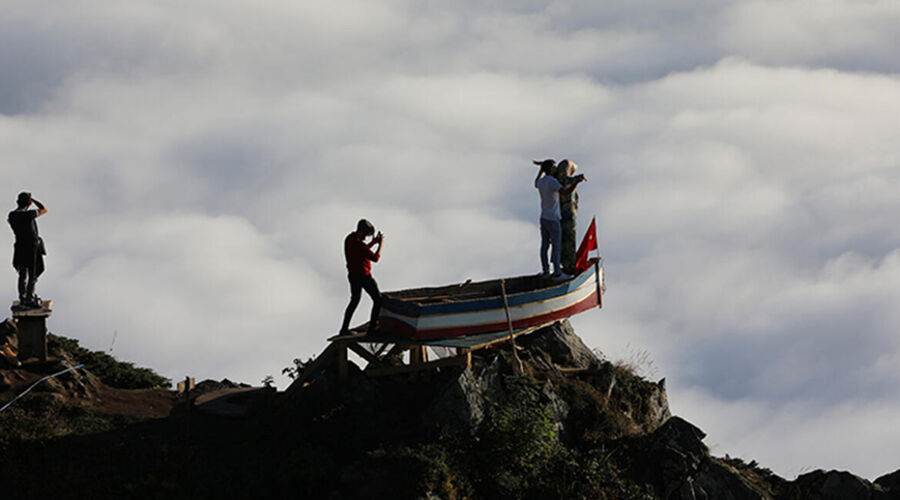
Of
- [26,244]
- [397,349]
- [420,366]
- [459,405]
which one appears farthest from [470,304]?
[26,244]

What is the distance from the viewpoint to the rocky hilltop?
18734 mm

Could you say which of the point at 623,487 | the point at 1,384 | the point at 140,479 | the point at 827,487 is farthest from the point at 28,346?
the point at 827,487

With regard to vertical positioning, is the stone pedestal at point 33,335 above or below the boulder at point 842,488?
above

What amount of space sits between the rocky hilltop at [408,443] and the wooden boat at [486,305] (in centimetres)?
77

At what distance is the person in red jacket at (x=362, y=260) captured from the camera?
848 inches

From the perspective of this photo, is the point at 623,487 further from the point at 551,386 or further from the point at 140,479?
the point at 140,479

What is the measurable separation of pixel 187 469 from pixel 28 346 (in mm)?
8499

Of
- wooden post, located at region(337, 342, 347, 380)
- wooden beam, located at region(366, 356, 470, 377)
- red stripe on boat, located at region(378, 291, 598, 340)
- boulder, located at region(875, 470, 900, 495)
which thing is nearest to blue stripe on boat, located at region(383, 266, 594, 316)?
red stripe on boat, located at region(378, 291, 598, 340)

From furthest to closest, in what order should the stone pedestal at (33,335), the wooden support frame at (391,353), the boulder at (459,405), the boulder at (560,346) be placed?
the stone pedestal at (33,335) → the boulder at (560,346) → the wooden support frame at (391,353) → the boulder at (459,405)

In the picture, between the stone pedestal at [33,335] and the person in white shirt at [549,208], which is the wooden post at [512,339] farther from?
the stone pedestal at [33,335]

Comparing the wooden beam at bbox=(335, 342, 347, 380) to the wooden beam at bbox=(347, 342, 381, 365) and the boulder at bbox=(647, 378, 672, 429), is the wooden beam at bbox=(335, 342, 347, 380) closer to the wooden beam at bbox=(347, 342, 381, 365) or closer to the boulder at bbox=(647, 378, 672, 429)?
the wooden beam at bbox=(347, 342, 381, 365)

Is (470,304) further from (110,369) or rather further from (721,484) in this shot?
(110,369)

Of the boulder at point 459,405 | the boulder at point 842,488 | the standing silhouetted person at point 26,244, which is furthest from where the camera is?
the standing silhouetted person at point 26,244

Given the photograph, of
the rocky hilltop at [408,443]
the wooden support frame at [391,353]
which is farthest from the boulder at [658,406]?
the wooden support frame at [391,353]
